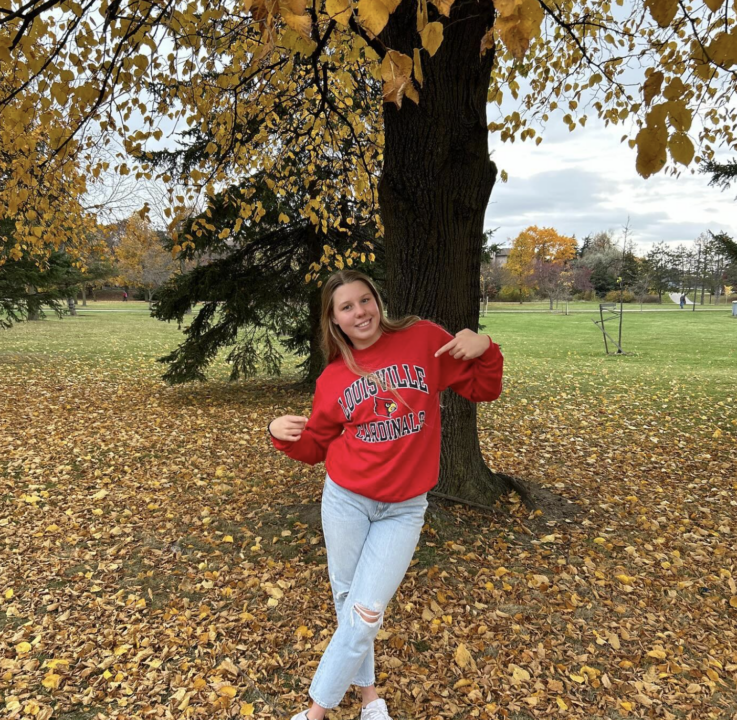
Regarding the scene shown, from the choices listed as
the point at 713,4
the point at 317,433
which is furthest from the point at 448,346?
the point at 713,4

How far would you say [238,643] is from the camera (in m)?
2.74

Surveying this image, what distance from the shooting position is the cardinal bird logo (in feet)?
6.55

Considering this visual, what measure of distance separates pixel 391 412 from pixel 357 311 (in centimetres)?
43

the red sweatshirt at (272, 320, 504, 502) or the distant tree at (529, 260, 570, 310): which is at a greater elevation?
the distant tree at (529, 260, 570, 310)

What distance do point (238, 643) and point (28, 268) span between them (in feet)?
35.2

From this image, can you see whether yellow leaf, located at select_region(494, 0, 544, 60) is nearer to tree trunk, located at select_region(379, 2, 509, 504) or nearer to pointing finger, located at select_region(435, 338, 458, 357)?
pointing finger, located at select_region(435, 338, 458, 357)

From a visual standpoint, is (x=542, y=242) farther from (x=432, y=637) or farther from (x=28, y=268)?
(x=432, y=637)

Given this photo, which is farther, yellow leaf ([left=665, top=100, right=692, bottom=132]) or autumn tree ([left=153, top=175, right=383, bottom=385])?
autumn tree ([left=153, top=175, right=383, bottom=385])

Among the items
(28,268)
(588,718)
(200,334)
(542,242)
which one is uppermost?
(542,242)

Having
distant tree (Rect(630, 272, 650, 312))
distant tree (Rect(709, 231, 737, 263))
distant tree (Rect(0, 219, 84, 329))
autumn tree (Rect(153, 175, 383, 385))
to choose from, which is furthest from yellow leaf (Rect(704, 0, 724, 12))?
distant tree (Rect(630, 272, 650, 312))

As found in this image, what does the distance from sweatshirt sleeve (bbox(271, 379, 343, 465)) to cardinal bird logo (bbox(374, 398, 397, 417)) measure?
17 centimetres

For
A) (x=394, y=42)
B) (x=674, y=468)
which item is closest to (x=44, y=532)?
(x=394, y=42)

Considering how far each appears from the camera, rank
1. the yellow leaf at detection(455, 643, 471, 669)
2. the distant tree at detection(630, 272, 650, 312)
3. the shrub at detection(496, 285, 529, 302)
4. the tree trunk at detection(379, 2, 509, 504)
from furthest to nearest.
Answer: the shrub at detection(496, 285, 529, 302)
the distant tree at detection(630, 272, 650, 312)
the tree trunk at detection(379, 2, 509, 504)
the yellow leaf at detection(455, 643, 471, 669)

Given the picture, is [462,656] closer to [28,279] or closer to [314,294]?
[314,294]
